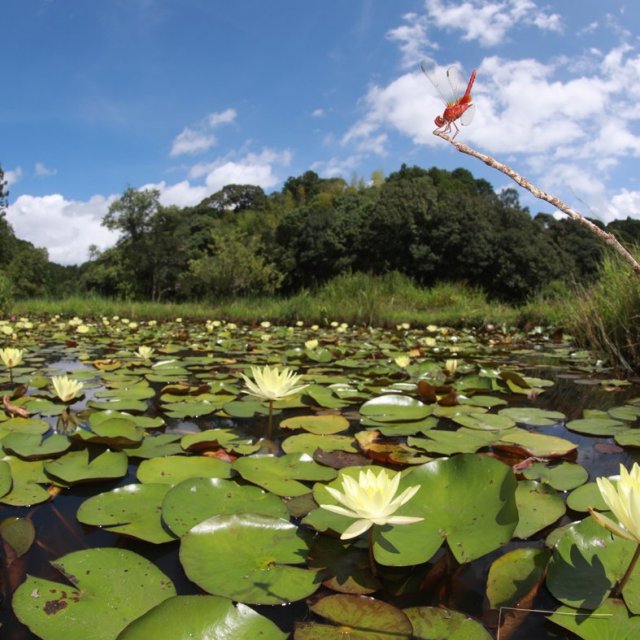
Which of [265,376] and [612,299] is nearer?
[265,376]

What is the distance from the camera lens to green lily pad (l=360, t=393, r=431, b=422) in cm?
167

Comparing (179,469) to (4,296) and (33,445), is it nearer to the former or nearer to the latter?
(33,445)

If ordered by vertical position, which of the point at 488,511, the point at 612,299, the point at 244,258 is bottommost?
the point at 488,511

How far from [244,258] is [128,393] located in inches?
465

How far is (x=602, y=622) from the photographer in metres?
0.63

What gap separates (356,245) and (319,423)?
1438 centimetres

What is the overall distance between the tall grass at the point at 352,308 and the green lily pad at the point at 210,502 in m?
5.87

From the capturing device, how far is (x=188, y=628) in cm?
60

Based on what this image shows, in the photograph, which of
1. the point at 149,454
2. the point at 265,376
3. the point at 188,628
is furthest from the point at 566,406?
the point at 188,628

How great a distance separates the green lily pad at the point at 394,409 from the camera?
167 cm

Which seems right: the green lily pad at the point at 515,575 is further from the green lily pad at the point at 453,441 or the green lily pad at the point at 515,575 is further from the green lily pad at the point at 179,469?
the green lily pad at the point at 179,469

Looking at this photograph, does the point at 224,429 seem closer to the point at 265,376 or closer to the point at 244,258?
the point at 265,376

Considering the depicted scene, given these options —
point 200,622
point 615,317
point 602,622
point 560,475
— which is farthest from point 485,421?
point 615,317

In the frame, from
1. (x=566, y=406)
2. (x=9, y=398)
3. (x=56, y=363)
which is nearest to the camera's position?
(x=9, y=398)
